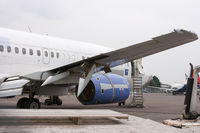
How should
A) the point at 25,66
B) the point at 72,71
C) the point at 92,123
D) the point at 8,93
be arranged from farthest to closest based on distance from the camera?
the point at 25,66 < the point at 72,71 < the point at 8,93 < the point at 92,123

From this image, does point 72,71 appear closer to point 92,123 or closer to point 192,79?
point 192,79

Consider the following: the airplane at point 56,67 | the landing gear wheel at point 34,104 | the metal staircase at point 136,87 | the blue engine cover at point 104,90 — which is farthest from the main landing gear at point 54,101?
the blue engine cover at point 104,90

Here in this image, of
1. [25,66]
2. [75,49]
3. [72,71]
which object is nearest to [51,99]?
[75,49]

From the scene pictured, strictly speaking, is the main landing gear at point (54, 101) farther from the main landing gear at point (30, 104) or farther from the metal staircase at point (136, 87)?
the main landing gear at point (30, 104)

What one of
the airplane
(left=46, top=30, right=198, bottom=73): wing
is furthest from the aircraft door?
(left=46, top=30, right=198, bottom=73): wing

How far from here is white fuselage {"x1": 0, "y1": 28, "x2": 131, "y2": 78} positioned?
35.6 ft

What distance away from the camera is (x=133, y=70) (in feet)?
51.4

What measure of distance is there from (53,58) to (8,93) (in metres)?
3.06

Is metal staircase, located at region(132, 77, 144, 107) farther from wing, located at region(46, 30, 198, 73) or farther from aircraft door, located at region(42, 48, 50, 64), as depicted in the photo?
wing, located at region(46, 30, 198, 73)

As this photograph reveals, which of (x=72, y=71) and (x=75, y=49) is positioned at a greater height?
(x=75, y=49)

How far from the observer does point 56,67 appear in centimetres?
1076

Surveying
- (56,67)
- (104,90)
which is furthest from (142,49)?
(56,67)

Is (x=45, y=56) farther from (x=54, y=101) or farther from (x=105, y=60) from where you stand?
(x=54, y=101)

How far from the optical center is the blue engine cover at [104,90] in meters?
11.2
